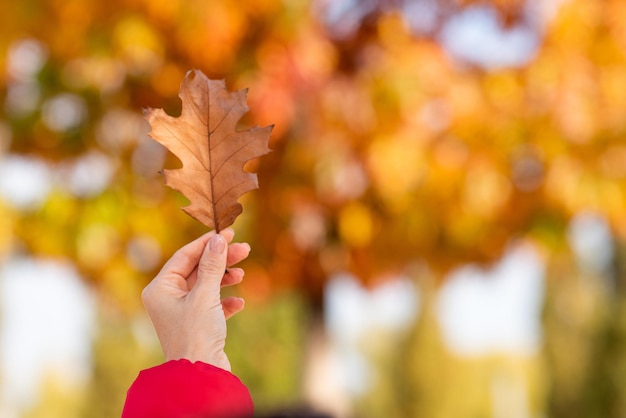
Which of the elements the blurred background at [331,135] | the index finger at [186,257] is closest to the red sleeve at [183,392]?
the index finger at [186,257]

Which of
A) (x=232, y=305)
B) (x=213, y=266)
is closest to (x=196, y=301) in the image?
(x=213, y=266)

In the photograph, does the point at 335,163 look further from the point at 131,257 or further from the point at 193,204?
the point at 193,204

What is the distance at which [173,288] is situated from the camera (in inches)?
51.1

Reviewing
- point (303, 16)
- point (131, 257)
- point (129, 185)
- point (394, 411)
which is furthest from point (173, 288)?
point (394, 411)

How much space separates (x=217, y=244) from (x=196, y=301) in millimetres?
80

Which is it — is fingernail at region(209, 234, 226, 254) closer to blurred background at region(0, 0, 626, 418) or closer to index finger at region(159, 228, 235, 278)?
index finger at region(159, 228, 235, 278)

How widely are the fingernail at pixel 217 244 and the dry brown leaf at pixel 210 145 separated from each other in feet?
0.09

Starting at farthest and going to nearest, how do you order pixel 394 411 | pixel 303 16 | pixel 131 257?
pixel 394 411 → pixel 131 257 → pixel 303 16

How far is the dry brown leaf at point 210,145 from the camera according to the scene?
1216mm

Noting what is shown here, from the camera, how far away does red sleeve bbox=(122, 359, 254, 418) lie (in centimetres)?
104

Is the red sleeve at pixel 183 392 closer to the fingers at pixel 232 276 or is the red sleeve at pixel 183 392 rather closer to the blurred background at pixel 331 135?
the fingers at pixel 232 276

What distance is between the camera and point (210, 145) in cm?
A: 124

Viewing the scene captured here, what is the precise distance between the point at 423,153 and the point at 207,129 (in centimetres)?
480

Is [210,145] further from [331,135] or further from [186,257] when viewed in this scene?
[331,135]
